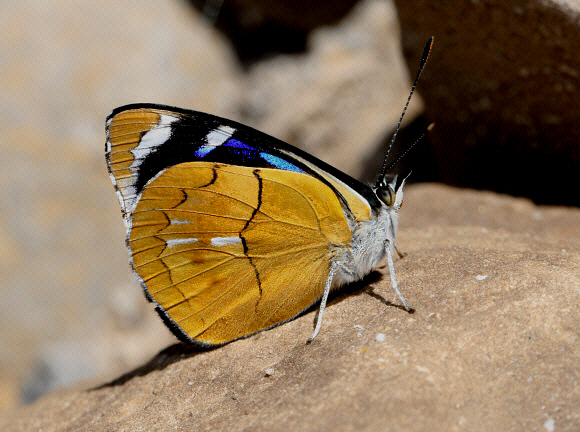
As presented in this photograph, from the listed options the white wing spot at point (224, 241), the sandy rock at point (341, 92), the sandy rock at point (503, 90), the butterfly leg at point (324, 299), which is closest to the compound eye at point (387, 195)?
the butterfly leg at point (324, 299)

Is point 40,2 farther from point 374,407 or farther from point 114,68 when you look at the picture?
Answer: point 374,407

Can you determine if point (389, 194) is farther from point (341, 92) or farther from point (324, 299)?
point (341, 92)

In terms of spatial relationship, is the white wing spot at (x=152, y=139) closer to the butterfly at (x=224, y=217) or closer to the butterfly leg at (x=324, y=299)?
the butterfly at (x=224, y=217)

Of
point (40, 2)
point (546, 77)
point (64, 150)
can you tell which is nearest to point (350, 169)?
point (546, 77)

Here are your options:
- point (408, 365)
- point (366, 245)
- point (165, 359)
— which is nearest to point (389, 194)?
point (366, 245)

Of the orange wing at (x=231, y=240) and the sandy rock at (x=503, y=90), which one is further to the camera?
the sandy rock at (x=503, y=90)

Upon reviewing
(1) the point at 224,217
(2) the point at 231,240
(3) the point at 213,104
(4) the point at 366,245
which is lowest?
(4) the point at 366,245
